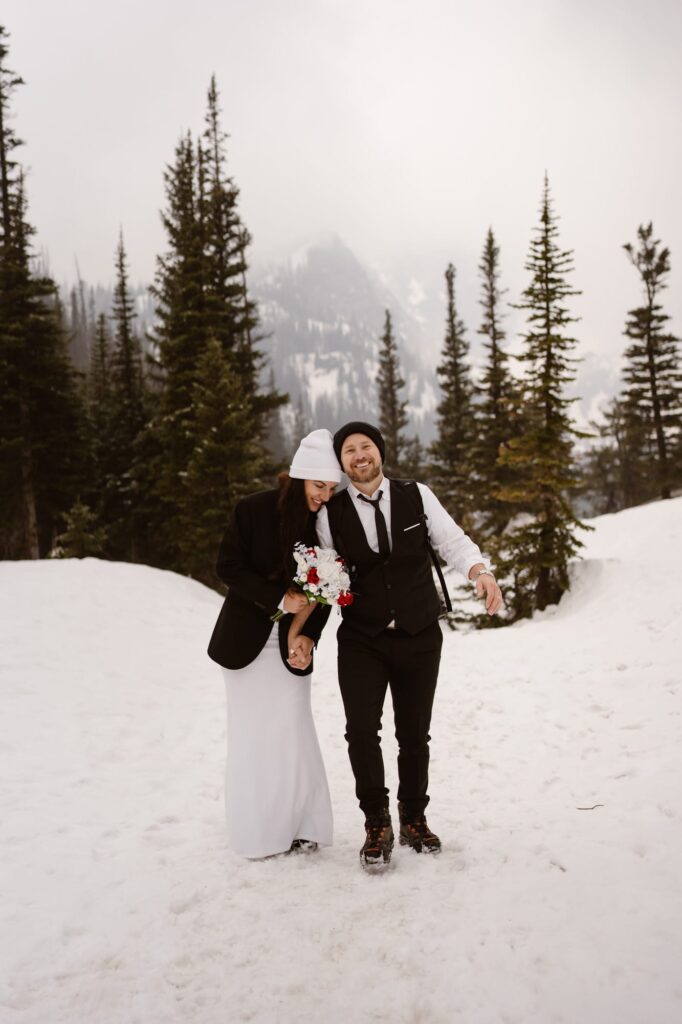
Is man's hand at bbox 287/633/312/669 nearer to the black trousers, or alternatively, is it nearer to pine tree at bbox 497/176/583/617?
the black trousers

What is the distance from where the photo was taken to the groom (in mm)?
3623

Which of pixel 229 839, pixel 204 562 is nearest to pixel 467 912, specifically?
pixel 229 839

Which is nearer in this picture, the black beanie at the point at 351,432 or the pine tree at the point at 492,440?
the black beanie at the point at 351,432

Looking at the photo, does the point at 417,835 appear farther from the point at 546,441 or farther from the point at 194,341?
the point at 194,341

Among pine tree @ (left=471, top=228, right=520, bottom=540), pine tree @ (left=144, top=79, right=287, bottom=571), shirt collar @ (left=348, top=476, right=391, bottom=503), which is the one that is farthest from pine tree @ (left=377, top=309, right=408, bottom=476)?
shirt collar @ (left=348, top=476, right=391, bottom=503)

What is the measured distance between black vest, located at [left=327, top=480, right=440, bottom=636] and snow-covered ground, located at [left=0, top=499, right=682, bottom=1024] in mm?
1568

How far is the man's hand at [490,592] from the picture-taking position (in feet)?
11.6

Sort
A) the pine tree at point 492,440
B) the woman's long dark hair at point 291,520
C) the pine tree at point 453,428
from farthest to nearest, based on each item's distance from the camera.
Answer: the pine tree at point 453,428 → the pine tree at point 492,440 → the woman's long dark hair at point 291,520

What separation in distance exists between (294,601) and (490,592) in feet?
4.01

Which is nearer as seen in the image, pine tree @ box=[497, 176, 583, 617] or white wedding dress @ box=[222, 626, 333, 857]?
white wedding dress @ box=[222, 626, 333, 857]

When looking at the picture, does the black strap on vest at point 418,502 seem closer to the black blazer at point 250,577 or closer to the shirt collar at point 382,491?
the shirt collar at point 382,491

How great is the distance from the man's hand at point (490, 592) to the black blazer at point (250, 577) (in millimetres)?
1070

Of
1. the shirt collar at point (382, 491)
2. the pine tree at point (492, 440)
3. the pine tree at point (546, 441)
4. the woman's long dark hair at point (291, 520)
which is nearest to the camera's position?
the woman's long dark hair at point (291, 520)

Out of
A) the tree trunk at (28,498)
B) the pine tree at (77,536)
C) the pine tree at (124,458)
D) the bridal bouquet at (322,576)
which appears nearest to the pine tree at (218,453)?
the pine tree at (77,536)
